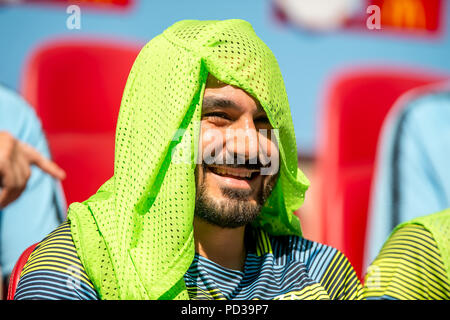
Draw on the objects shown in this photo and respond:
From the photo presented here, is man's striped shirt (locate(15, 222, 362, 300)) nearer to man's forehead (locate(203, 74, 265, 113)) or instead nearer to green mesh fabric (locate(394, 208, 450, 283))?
green mesh fabric (locate(394, 208, 450, 283))

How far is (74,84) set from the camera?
1.77 metres

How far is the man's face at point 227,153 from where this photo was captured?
1.14m

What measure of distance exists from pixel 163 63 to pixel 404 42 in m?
1.20

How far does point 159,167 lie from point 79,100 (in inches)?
32.7

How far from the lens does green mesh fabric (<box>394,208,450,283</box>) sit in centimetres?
120

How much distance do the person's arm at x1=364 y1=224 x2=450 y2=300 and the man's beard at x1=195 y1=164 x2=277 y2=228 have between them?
1.06ft

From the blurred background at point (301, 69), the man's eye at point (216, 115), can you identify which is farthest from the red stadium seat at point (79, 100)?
the man's eye at point (216, 115)

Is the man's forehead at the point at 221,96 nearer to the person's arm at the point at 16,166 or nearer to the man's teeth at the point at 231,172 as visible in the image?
the man's teeth at the point at 231,172

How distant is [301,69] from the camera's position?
1.90m

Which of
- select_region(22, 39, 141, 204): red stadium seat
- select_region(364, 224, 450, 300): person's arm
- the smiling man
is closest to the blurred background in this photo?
select_region(22, 39, 141, 204): red stadium seat

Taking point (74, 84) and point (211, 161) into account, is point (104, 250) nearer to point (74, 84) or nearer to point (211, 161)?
point (211, 161)

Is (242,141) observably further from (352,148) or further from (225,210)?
(352,148)

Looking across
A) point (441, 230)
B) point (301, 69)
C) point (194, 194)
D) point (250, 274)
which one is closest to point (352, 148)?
point (301, 69)
